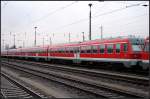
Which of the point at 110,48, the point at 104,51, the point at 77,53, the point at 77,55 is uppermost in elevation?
the point at 110,48

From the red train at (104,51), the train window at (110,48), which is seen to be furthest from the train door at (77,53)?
the train window at (110,48)

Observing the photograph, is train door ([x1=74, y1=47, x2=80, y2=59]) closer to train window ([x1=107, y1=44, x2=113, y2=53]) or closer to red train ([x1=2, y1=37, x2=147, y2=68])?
red train ([x1=2, y1=37, x2=147, y2=68])

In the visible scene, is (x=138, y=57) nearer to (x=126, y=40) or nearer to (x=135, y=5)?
(x=126, y=40)

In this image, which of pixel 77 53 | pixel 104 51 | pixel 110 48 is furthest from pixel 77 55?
pixel 110 48

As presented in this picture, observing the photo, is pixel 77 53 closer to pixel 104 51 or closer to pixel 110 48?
pixel 104 51

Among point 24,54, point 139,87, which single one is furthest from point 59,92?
point 24,54

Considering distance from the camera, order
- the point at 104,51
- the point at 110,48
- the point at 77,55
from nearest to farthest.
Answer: the point at 110,48, the point at 104,51, the point at 77,55

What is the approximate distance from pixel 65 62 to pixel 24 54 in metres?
24.8

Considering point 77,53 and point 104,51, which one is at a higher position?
point 104,51

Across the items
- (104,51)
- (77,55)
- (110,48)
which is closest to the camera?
(110,48)

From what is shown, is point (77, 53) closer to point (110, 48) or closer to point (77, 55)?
point (77, 55)

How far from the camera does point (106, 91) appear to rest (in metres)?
13.4

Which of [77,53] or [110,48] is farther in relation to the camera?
[77,53]

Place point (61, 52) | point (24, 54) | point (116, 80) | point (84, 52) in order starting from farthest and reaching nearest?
point (24, 54), point (61, 52), point (84, 52), point (116, 80)
